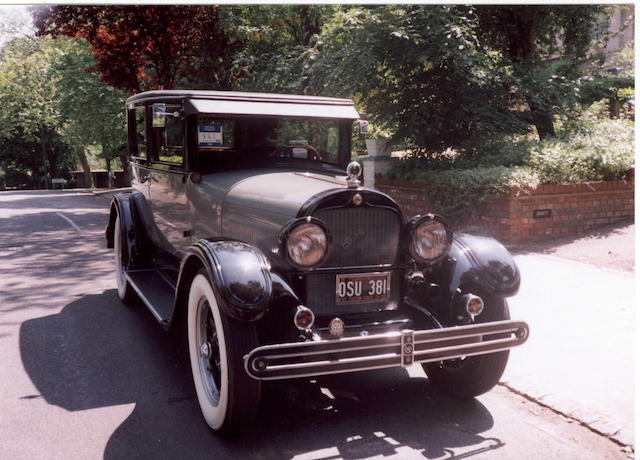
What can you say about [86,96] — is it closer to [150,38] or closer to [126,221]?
[150,38]

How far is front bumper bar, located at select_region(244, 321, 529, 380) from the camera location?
9.39 ft

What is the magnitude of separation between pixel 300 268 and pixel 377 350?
0.68m

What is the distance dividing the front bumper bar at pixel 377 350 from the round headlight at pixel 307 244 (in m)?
0.58

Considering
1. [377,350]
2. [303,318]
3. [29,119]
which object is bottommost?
[377,350]

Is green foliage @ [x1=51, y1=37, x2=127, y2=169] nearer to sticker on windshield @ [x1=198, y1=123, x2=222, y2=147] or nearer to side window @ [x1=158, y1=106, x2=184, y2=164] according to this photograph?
side window @ [x1=158, y1=106, x2=184, y2=164]

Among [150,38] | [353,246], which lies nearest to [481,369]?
[353,246]

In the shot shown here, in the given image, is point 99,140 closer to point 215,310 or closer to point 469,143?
point 469,143

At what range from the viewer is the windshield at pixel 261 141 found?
4672mm

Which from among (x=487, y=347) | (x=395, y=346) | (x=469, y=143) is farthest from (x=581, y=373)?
(x=469, y=143)

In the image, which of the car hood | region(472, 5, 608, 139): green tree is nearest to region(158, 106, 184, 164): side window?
the car hood

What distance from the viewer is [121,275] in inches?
247

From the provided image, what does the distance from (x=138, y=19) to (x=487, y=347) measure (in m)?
12.6

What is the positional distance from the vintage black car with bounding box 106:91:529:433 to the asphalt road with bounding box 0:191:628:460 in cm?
23

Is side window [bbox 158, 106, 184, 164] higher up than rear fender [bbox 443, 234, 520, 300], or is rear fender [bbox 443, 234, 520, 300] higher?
side window [bbox 158, 106, 184, 164]
